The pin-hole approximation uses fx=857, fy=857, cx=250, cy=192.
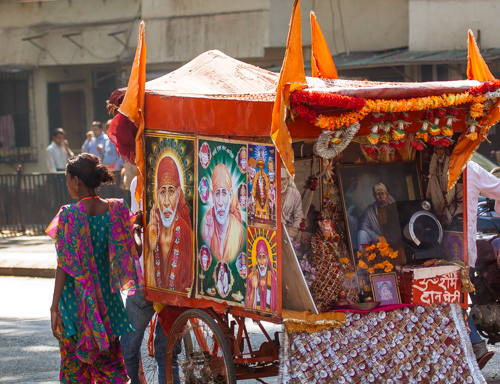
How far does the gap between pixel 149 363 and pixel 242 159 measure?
2132 millimetres

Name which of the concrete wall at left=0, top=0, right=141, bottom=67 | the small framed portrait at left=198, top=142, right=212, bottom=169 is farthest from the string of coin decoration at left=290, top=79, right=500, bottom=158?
the concrete wall at left=0, top=0, right=141, bottom=67

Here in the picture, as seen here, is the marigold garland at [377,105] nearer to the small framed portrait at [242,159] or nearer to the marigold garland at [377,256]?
the small framed portrait at [242,159]

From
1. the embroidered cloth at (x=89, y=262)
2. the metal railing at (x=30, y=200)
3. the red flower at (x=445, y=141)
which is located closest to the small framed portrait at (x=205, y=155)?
the embroidered cloth at (x=89, y=262)

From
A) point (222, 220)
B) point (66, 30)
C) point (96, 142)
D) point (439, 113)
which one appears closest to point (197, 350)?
point (222, 220)

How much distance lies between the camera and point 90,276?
503cm

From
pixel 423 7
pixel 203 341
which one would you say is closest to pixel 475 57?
pixel 203 341

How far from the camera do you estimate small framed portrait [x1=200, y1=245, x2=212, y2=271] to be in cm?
520

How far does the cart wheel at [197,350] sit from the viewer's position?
5.04 metres

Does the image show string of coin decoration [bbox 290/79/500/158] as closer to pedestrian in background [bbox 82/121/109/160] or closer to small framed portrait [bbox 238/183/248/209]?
small framed portrait [bbox 238/183/248/209]

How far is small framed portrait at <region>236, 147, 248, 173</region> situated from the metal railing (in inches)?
417

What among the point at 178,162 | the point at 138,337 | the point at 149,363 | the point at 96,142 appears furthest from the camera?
the point at 96,142

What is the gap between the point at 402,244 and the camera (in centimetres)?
591

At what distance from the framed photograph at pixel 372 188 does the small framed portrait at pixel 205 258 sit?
4.24ft

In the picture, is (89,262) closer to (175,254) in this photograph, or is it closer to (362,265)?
(175,254)
